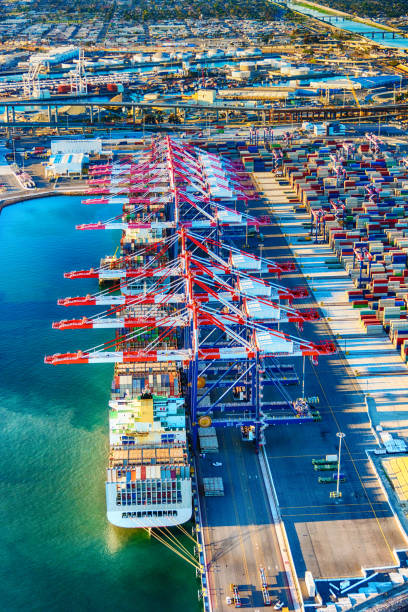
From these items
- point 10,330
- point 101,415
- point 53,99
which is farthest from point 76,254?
point 53,99

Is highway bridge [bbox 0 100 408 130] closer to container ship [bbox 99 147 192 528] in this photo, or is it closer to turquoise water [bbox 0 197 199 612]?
turquoise water [bbox 0 197 199 612]

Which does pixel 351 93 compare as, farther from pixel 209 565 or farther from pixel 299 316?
pixel 209 565

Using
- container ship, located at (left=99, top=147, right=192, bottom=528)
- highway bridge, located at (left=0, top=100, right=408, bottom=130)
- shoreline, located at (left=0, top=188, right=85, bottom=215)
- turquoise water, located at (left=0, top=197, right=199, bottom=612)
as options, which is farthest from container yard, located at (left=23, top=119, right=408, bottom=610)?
highway bridge, located at (left=0, top=100, right=408, bottom=130)

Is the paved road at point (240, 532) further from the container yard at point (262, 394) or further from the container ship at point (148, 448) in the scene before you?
the container ship at point (148, 448)

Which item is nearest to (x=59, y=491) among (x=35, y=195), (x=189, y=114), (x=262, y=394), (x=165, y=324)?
(x=165, y=324)

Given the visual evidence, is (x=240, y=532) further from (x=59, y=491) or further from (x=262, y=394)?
(x=262, y=394)

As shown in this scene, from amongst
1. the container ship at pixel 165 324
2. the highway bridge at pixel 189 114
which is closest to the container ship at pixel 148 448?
the container ship at pixel 165 324

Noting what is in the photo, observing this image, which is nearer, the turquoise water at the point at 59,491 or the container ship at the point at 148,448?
the turquoise water at the point at 59,491

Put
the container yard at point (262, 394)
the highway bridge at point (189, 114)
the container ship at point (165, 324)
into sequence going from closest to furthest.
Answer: the container yard at point (262, 394)
the container ship at point (165, 324)
the highway bridge at point (189, 114)

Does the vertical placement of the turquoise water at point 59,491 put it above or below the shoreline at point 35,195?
below
